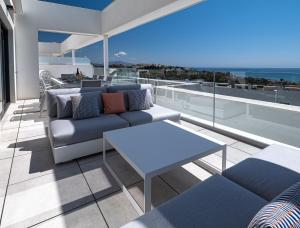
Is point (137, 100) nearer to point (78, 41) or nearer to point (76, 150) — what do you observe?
point (76, 150)

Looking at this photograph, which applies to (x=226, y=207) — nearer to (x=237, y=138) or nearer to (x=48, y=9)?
(x=237, y=138)

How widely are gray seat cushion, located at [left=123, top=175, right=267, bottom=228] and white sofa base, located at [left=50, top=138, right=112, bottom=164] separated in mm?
1645

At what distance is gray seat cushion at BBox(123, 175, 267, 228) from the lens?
39.9 inches

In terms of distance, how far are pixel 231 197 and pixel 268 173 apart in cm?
45

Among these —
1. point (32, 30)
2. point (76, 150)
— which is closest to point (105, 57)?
point (32, 30)

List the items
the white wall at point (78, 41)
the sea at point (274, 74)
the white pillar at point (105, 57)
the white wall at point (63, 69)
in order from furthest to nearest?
the white wall at point (63, 69), the white wall at point (78, 41), the white pillar at point (105, 57), the sea at point (274, 74)

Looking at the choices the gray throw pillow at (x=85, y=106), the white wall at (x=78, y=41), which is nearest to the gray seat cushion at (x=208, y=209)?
the gray throw pillow at (x=85, y=106)

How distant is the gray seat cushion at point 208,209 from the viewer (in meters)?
1.01

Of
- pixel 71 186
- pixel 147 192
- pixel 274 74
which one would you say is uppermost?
pixel 274 74

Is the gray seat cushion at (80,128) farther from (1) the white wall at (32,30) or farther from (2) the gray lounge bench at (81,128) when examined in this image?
(1) the white wall at (32,30)

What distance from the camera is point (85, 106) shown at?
2.95 meters

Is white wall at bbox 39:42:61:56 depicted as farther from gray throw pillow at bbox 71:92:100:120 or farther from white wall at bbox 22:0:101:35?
gray throw pillow at bbox 71:92:100:120

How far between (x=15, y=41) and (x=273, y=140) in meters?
7.77

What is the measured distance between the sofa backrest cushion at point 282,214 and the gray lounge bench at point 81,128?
7.24 ft
